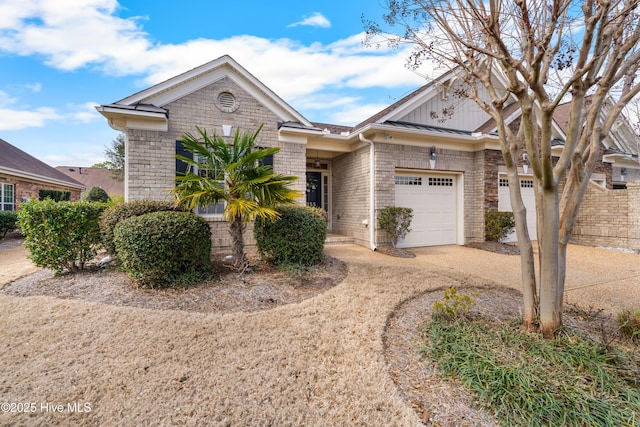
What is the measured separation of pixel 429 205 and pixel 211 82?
7921mm

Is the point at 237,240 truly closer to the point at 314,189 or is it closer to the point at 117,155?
the point at 314,189

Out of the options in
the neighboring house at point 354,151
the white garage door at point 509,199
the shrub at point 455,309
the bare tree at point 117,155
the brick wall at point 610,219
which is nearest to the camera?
the shrub at point 455,309

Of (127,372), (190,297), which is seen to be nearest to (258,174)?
(190,297)

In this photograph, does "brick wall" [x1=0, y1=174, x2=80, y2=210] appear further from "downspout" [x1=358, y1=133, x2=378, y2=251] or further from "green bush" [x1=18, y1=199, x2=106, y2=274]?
"downspout" [x1=358, y1=133, x2=378, y2=251]

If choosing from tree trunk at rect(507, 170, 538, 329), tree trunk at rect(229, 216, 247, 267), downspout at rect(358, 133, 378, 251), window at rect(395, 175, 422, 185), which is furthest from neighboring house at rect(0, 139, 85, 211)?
tree trunk at rect(507, 170, 538, 329)

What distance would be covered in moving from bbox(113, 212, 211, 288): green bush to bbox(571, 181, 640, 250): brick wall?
1320 cm

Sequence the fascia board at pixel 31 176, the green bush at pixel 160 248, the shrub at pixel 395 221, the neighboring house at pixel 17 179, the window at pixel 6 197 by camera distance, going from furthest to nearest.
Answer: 1. the neighboring house at pixel 17 179
2. the window at pixel 6 197
3. the fascia board at pixel 31 176
4. the shrub at pixel 395 221
5. the green bush at pixel 160 248

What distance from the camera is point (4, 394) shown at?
7.11 ft

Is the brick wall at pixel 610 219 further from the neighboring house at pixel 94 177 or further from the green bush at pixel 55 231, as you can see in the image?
the neighboring house at pixel 94 177

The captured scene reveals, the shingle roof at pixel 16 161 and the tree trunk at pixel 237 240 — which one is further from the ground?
the shingle roof at pixel 16 161

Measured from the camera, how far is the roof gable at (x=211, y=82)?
716 centimetres

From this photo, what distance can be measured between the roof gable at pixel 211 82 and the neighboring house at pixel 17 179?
950 cm

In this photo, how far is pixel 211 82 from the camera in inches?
304

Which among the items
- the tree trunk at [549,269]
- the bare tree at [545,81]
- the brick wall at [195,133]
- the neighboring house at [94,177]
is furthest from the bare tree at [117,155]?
the tree trunk at [549,269]
